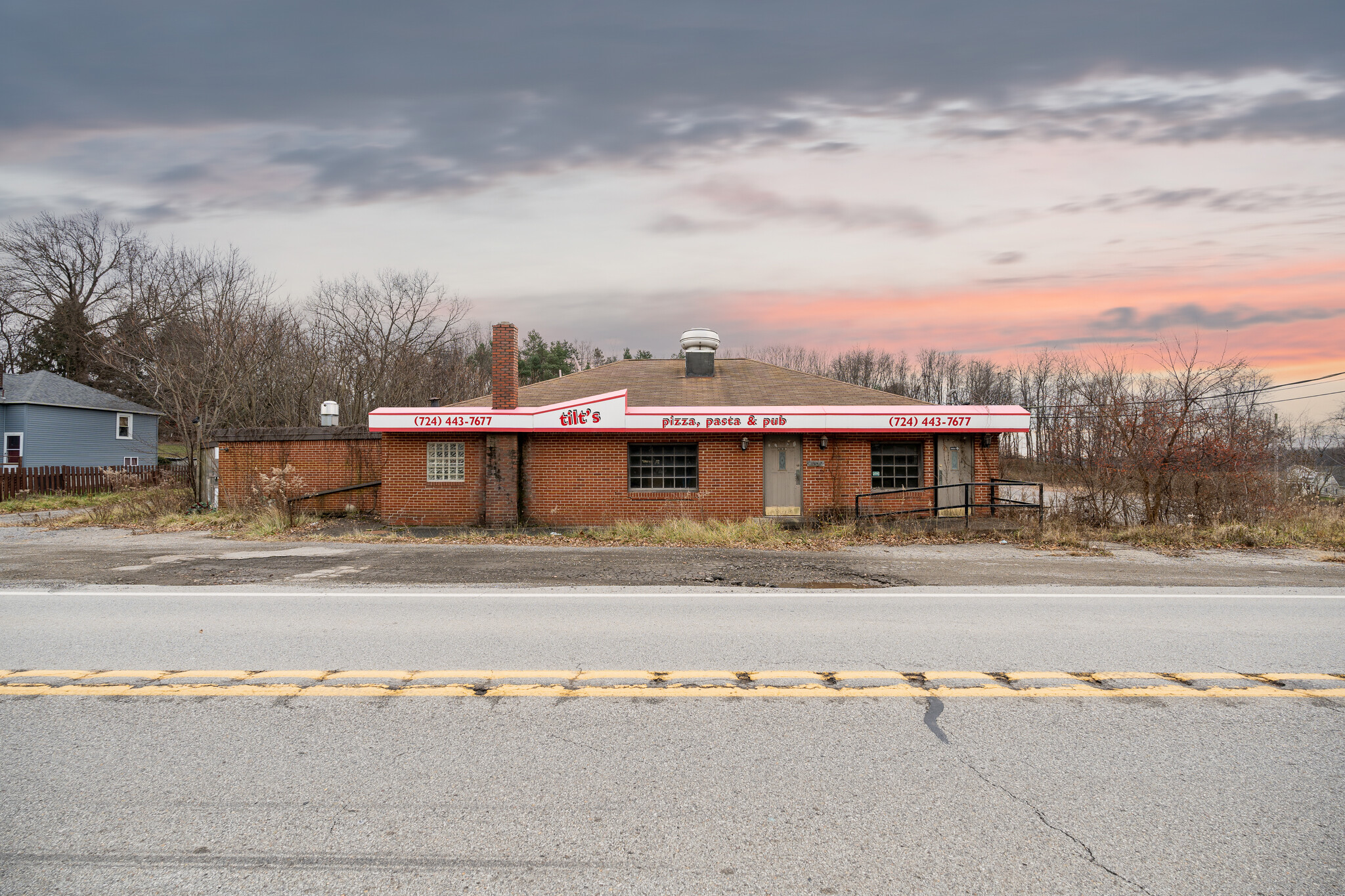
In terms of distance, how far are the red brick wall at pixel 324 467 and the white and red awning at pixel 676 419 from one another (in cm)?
225

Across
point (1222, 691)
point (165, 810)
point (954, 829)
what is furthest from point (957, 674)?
point (165, 810)

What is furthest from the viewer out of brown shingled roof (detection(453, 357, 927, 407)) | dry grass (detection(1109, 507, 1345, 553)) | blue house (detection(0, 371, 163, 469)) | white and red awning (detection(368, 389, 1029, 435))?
blue house (detection(0, 371, 163, 469))

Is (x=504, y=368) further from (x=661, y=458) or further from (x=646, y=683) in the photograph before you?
(x=646, y=683)

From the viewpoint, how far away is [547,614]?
808cm

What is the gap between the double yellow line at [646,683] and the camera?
5.40 metres

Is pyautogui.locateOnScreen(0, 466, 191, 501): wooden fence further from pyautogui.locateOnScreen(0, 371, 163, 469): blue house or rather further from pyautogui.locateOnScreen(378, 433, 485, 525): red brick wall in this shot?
pyautogui.locateOnScreen(378, 433, 485, 525): red brick wall

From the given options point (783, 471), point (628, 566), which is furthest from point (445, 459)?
point (628, 566)

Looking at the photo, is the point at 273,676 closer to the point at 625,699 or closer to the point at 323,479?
the point at 625,699

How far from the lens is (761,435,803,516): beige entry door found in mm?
19203

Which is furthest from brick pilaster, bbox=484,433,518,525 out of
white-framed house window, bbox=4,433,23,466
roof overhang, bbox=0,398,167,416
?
white-framed house window, bbox=4,433,23,466

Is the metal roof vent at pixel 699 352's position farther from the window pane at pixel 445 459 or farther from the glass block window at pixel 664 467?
the window pane at pixel 445 459

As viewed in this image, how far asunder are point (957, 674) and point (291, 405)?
42029mm

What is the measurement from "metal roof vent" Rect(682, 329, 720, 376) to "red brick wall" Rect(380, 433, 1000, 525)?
5.33m

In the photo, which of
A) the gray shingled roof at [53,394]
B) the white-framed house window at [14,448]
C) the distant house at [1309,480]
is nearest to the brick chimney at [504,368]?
the distant house at [1309,480]
